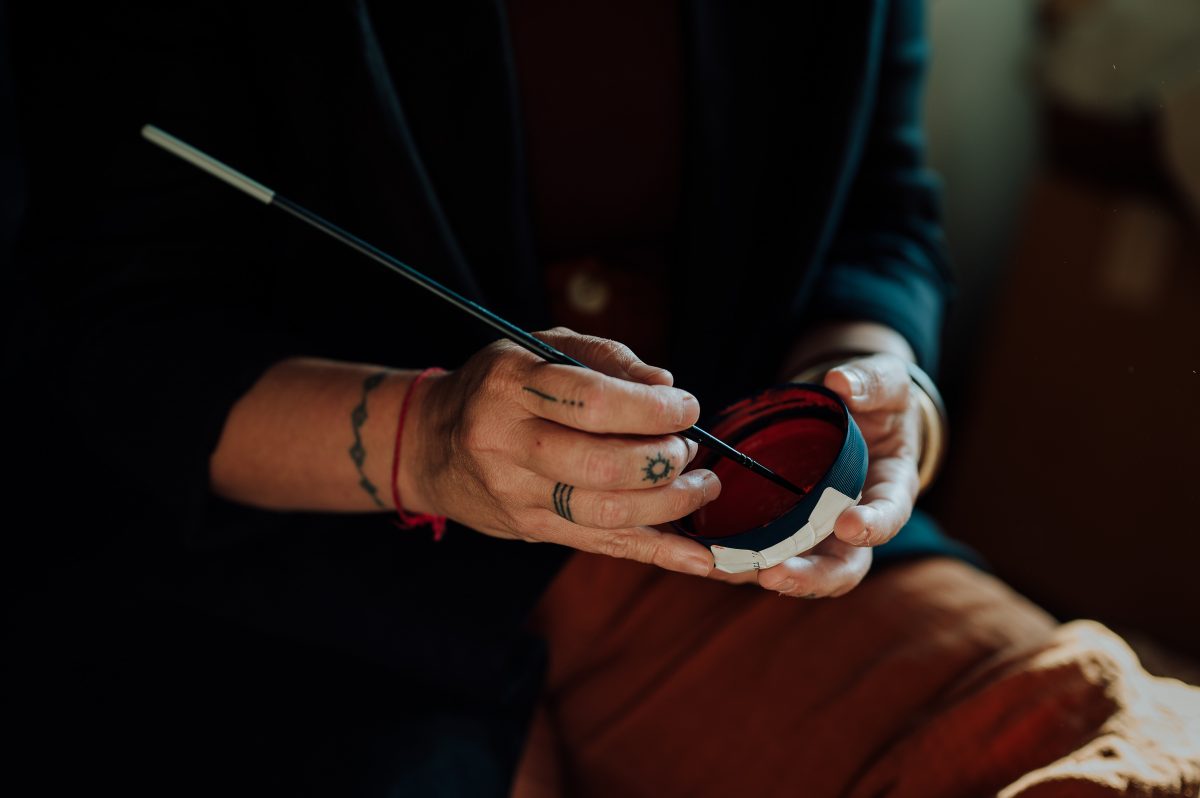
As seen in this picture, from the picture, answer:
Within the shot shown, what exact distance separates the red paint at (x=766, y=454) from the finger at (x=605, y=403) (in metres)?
0.12

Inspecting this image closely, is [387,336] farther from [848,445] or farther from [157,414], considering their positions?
[848,445]

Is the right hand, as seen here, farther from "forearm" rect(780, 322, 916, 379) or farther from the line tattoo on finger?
"forearm" rect(780, 322, 916, 379)

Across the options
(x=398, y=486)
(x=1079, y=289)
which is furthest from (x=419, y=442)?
(x=1079, y=289)

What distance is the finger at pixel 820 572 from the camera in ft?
1.78

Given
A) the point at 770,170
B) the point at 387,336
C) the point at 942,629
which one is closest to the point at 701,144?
the point at 770,170

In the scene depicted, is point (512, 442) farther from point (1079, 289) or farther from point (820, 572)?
point (1079, 289)

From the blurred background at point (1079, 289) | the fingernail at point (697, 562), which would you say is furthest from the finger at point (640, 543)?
the blurred background at point (1079, 289)

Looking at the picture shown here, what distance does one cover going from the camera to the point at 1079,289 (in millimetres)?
1377

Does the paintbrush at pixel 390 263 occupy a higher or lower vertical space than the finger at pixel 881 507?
higher

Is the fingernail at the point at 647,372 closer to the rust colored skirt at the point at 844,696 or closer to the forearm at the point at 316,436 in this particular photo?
the forearm at the point at 316,436

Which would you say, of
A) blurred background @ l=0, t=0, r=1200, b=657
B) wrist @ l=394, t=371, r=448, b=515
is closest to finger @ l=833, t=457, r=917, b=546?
wrist @ l=394, t=371, r=448, b=515

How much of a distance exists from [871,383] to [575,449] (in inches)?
9.9

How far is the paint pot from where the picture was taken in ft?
1.71

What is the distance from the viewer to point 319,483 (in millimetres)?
663
